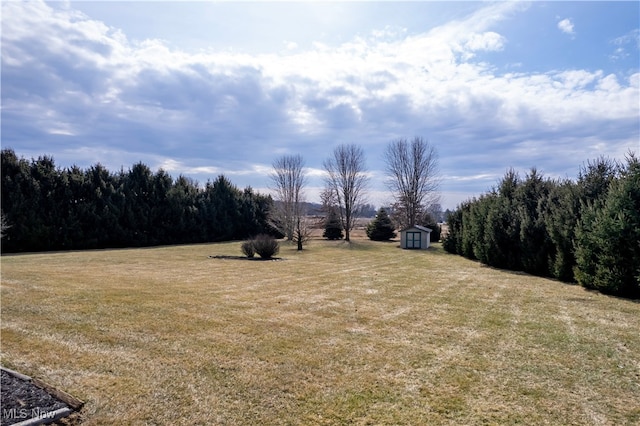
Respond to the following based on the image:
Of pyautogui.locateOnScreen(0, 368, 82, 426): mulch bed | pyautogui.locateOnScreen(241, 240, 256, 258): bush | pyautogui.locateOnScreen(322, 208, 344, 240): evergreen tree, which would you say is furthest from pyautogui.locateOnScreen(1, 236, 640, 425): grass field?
pyautogui.locateOnScreen(322, 208, 344, 240): evergreen tree

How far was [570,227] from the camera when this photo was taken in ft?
38.0

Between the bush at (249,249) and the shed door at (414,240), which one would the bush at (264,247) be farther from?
the shed door at (414,240)

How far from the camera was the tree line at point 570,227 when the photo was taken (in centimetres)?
910

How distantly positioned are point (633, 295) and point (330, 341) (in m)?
8.59

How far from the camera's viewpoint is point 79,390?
3.76 m

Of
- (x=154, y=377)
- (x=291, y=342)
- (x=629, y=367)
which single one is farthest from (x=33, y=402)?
(x=629, y=367)

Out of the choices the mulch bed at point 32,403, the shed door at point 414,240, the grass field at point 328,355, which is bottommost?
the mulch bed at point 32,403

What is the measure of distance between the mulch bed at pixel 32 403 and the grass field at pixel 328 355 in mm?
A: 149

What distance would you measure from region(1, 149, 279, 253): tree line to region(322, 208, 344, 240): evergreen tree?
7.94 meters

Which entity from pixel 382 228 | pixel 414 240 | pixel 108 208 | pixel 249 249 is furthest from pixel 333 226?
pixel 108 208

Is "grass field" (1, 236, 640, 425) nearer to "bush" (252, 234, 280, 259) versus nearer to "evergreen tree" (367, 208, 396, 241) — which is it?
"bush" (252, 234, 280, 259)

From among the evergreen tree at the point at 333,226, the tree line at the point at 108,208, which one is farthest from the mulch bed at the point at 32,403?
the evergreen tree at the point at 333,226

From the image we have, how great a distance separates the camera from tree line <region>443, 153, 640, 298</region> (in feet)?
29.9

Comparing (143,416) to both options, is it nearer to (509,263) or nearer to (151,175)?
(509,263)
